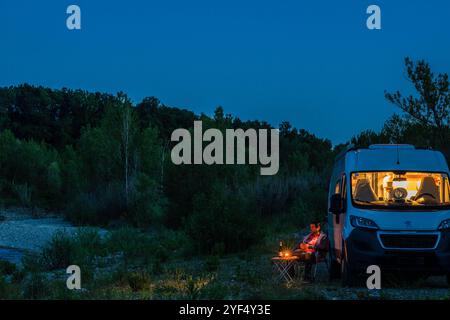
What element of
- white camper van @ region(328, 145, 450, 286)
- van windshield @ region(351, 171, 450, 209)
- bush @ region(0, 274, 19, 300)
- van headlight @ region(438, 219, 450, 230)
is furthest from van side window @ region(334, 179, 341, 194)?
bush @ region(0, 274, 19, 300)

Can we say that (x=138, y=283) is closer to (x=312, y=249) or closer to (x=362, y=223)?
(x=312, y=249)

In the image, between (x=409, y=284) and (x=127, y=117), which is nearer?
(x=409, y=284)

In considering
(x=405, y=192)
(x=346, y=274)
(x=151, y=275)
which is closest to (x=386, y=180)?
(x=405, y=192)

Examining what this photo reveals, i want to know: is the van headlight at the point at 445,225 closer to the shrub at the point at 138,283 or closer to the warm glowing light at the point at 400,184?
the warm glowing light at the point at 400,184

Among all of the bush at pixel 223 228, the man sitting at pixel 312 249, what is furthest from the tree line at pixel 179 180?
the man sitting at pixel 312 249

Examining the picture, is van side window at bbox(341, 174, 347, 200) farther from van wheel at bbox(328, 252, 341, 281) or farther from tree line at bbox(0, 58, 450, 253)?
tree line at bbox(0, 58, 450, 253)

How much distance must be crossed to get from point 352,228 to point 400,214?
853 millimetres

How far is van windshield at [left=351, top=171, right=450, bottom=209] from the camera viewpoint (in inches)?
537

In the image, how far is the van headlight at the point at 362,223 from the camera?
13242 millimetres

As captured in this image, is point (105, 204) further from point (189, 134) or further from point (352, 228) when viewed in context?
point (352, 228)

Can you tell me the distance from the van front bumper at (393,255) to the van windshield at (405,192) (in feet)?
1.98

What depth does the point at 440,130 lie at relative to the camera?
83.1 feet

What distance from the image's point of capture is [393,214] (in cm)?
1325
